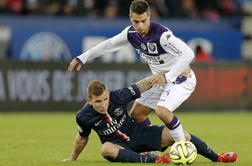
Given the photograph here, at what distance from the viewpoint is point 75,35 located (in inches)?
963

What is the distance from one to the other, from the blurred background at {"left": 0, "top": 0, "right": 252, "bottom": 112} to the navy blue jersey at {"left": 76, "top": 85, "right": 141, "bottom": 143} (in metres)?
10.9

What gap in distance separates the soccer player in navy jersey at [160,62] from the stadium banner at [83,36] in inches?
455

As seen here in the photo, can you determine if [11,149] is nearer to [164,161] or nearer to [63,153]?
[63,153]

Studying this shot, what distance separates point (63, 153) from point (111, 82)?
9.96 meters

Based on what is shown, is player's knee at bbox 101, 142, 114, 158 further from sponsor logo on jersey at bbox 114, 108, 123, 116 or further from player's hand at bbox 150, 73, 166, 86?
player's hand at bbox 150, 73, 166, 86

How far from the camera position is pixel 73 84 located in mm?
21312

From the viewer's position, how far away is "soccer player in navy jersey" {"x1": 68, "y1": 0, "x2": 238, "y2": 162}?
1009 centimetres

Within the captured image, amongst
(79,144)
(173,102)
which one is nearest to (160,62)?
(173,102)

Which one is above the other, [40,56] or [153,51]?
[153,51]

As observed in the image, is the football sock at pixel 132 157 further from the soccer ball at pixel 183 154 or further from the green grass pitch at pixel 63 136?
the soccer ball at pixel 183 154

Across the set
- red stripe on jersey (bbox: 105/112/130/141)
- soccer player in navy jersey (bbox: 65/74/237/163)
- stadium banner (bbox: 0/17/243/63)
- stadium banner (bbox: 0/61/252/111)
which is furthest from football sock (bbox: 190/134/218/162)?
stadium banner (bbox: 0/17/243/63)

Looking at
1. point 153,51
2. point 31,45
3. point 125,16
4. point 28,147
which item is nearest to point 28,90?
point 31,45

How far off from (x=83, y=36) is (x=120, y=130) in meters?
14.5

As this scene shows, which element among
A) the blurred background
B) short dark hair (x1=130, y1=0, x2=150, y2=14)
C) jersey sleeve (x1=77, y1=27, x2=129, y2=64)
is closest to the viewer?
short dark hair (x1=130, y1=0, x2=150, y2=14)
